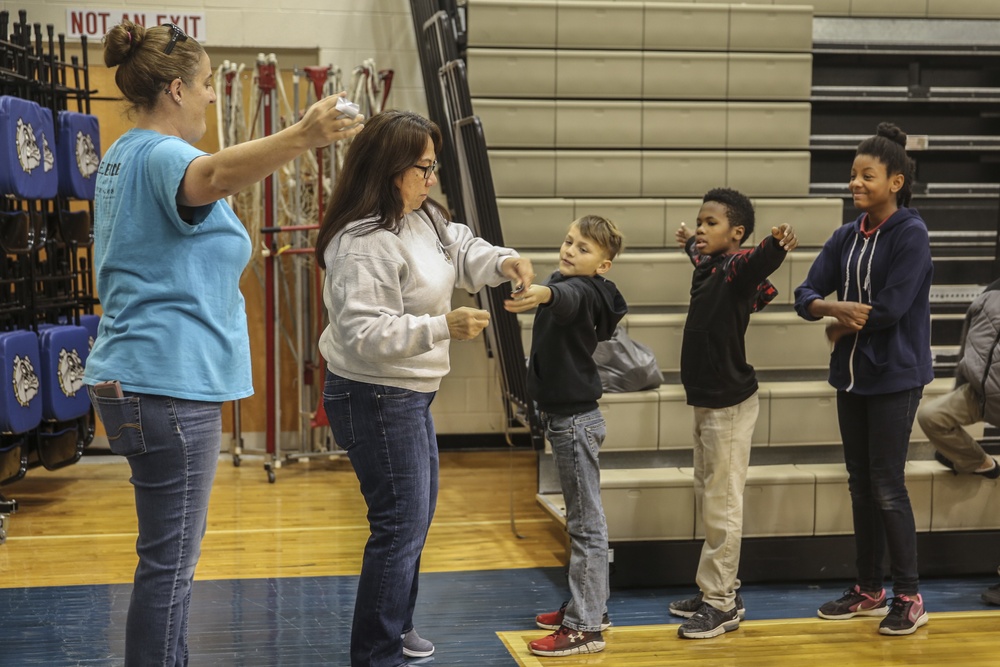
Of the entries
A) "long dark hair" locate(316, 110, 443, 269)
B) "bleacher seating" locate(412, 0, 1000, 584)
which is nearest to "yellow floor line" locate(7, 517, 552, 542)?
"bleacher seating" locate(412, 0, 1000, 584)

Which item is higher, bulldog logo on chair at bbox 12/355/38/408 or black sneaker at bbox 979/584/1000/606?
bulldog logo on chair at bbox 12/355/38/408

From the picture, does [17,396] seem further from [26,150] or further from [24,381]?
[26,150]

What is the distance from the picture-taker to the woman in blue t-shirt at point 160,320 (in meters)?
1.81

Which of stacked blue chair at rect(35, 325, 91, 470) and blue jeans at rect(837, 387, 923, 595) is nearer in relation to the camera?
blue jeans at rect(837, 387, 923, 595)

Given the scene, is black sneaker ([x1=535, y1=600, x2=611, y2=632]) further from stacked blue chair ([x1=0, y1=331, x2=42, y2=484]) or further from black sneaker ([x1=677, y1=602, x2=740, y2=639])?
stacked blue chair ([x1=0, y1=331, x2=42, y2=484])

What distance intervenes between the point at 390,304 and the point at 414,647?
115cm

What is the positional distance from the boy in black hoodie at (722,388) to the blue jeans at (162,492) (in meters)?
1.65

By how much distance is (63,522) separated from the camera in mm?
4320

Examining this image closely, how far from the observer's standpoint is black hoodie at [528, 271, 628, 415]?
281cm

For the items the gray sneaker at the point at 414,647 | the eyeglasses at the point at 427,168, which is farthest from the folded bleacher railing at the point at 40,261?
the eyeglasses at the point at 427,168

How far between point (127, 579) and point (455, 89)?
2.23m

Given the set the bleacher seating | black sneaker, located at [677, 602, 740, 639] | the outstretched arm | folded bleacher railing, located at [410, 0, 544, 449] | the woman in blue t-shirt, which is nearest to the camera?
the outstretched arm

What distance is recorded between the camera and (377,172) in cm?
230

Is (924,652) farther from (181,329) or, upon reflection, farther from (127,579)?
(127,579)
